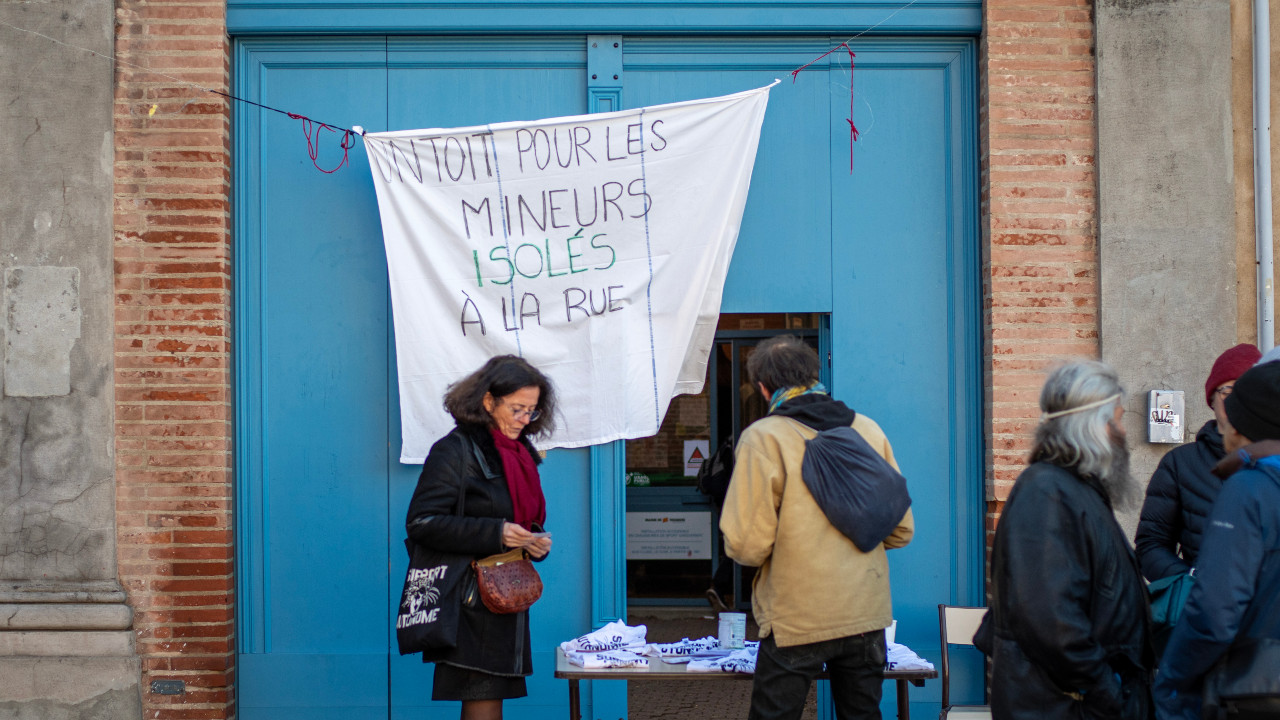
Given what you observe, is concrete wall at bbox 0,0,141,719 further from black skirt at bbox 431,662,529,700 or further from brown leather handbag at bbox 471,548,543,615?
brown leather handbag at bbox 471,548,543,615

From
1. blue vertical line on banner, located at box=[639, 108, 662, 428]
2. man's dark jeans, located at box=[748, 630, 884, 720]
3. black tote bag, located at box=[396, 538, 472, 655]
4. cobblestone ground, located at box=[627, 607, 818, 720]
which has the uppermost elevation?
blue vertical line on banner, located at box=[639, 108, 662, 428]

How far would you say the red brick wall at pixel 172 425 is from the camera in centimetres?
504

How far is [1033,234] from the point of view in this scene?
5.07m

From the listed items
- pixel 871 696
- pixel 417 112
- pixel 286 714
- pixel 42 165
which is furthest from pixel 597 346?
pixel 42 165

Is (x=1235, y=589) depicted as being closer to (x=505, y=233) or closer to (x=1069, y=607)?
(x=1069, y=607)

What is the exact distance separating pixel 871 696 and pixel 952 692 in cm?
178

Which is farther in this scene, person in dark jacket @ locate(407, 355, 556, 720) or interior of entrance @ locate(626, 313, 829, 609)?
interior of entrance @ locate(626, 313, 829, 609)

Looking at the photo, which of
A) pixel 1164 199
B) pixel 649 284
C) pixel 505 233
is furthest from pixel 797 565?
pixel 1164 199

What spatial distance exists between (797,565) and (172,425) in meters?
3.30

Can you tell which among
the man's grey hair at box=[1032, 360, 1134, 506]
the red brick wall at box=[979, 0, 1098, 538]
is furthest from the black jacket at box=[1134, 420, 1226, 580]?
Result: the red brick wall at box=[979, 0, 1098, 538]

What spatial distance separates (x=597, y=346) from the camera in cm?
503

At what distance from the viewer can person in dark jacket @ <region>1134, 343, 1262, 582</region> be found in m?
3.67

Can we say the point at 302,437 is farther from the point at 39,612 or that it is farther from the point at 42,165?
the point at 42,165

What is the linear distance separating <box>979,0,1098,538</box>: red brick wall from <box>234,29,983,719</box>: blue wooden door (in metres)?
0.20
